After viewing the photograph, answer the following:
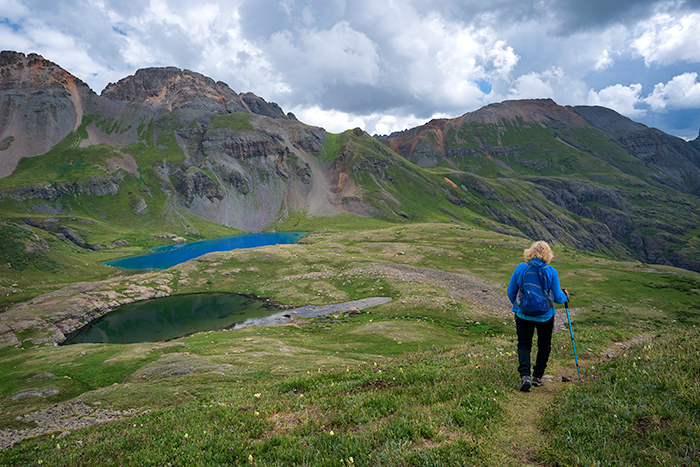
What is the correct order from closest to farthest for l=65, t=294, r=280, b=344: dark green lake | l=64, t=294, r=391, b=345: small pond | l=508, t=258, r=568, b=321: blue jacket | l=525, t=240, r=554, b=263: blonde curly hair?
l=508, t=258, r=568, b=321: blue jacket
l=525, t=240, r=554, b=263: blonde curly hair
l=65, t=294, r=280, b=344: dark green lake
l=64, t=294, r=391, b=345: small pond

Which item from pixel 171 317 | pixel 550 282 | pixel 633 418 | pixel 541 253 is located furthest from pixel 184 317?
pixel 633 418

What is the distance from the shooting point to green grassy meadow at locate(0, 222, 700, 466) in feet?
22.9

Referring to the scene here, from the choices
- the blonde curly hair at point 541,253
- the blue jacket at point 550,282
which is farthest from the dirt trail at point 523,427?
the blonde curly hair at point 541,253

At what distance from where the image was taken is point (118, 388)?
22156mm

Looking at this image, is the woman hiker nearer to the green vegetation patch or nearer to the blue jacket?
the blue jacket

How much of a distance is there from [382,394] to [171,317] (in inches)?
2335

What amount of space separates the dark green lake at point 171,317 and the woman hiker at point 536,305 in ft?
161

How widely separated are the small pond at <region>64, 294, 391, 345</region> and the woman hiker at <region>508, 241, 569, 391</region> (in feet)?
141

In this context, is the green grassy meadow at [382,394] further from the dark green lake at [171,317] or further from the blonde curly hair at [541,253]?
the dark green lake at [171,317]

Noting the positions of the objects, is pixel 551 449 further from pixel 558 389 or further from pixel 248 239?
pixel 248 239

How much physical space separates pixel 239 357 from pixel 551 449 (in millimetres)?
27072

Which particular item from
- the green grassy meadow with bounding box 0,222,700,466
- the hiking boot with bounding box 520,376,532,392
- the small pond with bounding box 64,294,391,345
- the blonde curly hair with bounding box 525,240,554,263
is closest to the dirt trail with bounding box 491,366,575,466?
the green grassy meadow with bounding box 0,222,700,466

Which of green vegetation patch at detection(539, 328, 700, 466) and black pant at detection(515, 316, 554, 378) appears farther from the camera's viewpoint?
black pant at detection(515, 316, 554, 378)

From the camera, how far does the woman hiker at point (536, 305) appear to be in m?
10.7
